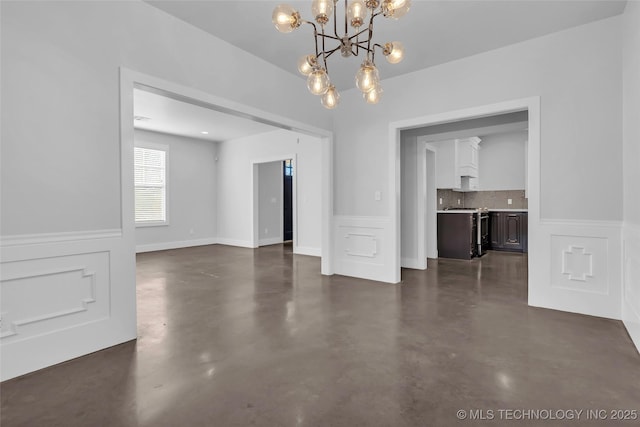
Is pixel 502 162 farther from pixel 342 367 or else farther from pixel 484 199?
pixel 342 367

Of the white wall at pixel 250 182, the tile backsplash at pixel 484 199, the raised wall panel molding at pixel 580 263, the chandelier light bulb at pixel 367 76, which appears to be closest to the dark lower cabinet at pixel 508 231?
the tile backsplash at pixel 484 199

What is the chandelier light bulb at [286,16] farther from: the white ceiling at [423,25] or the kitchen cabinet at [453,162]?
the kitchen cabinet at [453,162]

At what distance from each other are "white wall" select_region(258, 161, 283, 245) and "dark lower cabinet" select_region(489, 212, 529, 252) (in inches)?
211

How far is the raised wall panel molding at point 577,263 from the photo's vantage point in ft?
10.5

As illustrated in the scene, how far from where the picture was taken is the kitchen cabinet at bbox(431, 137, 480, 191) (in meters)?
6.67

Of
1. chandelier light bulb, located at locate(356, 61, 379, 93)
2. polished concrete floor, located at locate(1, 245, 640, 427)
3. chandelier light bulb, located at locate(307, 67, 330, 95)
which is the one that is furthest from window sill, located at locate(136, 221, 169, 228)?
chandelier light bulb, located at locate(356, 61, 379, 93)

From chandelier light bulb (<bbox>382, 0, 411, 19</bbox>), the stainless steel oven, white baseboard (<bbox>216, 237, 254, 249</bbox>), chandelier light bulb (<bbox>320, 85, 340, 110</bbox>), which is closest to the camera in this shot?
chandelier light bulb (<bbox>382, 0, 411, 19</bbox>)

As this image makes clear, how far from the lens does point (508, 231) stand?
713cm

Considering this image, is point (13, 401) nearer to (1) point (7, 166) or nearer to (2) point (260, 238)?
(1) point (7, 166)

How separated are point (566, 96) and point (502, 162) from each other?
5.07 meters

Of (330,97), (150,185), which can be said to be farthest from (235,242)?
(330,97)

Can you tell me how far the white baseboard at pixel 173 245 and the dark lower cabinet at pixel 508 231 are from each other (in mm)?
7010

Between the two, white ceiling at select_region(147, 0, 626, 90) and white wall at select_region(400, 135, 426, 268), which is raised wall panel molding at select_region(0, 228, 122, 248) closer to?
white ceiling at select_region(147, 0, 626, 90)

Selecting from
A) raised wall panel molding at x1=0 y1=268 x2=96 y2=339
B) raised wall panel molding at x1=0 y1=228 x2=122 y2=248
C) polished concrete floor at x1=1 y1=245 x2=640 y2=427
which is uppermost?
raised wall panel molding at x1=0 y1=228 x2=122 y2=248
